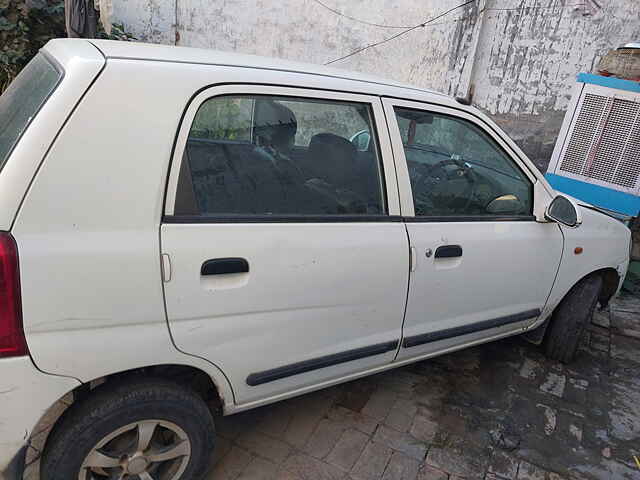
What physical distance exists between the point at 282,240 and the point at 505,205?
56.1 inches

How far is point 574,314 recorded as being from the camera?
124 inches

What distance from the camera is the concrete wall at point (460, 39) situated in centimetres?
528

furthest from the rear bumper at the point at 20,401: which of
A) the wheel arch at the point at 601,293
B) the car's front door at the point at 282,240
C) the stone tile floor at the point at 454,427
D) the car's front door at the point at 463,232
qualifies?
the wheel arch at the point at 601,293

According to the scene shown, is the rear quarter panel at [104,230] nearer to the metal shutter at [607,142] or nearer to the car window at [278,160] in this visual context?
the car window at [278,160]

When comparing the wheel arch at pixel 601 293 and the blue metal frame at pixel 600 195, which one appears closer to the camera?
the wheel arch at pixel 601 293

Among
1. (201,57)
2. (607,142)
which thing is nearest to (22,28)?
(201,57)

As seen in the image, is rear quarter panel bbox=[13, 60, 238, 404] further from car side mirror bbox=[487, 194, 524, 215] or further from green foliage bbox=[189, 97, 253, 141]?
car side mirror bbox=[487, 194, 524, 215]

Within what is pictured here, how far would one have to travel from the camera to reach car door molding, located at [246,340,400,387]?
77.7 inches

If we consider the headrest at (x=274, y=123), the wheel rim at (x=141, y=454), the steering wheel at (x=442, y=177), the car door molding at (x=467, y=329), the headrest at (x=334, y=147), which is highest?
the headrest at (x=274, y=123)

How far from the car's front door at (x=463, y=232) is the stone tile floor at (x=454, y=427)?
0.42 metres

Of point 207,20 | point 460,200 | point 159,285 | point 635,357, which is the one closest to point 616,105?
point 635,357

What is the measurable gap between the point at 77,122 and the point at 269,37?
583cm

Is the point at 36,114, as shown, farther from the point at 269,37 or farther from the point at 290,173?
the point at 269,37

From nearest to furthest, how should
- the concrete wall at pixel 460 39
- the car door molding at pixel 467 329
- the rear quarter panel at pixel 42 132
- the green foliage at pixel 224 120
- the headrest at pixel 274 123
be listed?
the rear quarter panel at pixel 42 132 → the green foliage at pixel 224 120 → the headrest at pixel 274 123 → the car door molding at pixel 467 329 → the concrete wall at pixel 460 39
